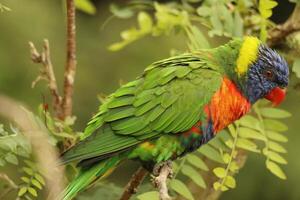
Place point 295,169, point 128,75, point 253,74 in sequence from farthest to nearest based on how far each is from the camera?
point 128,75
point 295,169
point 253,74

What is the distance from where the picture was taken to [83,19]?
4652 millimetres

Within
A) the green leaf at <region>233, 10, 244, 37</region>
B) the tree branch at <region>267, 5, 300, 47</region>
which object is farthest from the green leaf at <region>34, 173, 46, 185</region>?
the tree branch at <region>267, 5, 300, 47</region>

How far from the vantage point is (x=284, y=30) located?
7.56 feet

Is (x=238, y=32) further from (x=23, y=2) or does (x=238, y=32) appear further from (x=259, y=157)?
(x=23, y=2)

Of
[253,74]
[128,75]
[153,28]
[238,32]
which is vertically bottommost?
[253,74]

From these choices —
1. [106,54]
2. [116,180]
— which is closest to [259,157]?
[116,180]

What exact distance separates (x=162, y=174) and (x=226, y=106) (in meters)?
0.41

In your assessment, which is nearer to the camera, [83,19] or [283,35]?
[283,35]

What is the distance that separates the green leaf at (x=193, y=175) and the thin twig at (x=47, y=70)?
0.45m

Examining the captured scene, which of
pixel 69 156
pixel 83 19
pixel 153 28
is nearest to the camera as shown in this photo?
pixel 69 156

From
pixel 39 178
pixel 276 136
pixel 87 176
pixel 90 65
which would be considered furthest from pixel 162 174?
pixel 90 65

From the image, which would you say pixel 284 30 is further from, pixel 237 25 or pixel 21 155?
pixel 21 155

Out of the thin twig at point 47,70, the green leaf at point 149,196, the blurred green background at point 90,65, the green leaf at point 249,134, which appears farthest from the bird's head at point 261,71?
the blurred green background at point 90,65

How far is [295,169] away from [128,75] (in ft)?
3.92
